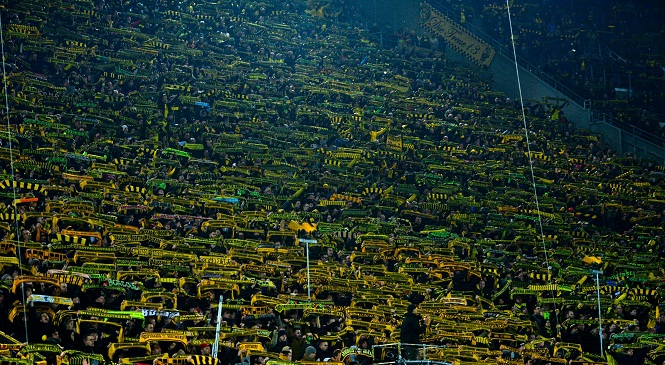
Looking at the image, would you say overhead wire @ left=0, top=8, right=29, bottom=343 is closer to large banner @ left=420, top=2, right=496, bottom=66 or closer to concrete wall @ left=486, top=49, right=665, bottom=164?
large banner @ left=420, top=2, right=496, bottom=66

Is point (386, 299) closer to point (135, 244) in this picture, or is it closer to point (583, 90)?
point (135, 244)

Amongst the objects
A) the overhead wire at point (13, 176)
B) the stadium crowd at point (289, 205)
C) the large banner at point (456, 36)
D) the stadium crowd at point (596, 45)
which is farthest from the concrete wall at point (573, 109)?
the overhead wire at point (13, 176)

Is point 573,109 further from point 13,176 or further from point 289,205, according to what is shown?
point 13,176

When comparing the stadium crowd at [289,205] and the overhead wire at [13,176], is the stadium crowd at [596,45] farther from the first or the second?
the overhead wire at [13,176]

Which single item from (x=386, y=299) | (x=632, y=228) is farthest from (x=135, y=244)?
(x=632, y=228)

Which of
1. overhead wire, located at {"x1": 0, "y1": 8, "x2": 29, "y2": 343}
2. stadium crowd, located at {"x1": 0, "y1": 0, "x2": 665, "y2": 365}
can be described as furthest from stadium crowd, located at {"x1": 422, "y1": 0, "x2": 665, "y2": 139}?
overhead wire, located at {"x1": 0, "y1": 8, "x2": 29, "y2": 343}

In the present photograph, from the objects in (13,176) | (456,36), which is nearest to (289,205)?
(13,176)

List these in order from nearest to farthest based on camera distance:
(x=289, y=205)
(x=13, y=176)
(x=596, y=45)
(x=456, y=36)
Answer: (x=13, y=176)
(x=289, y=205)
(x=456, y=36)
(x=596, y=45)
